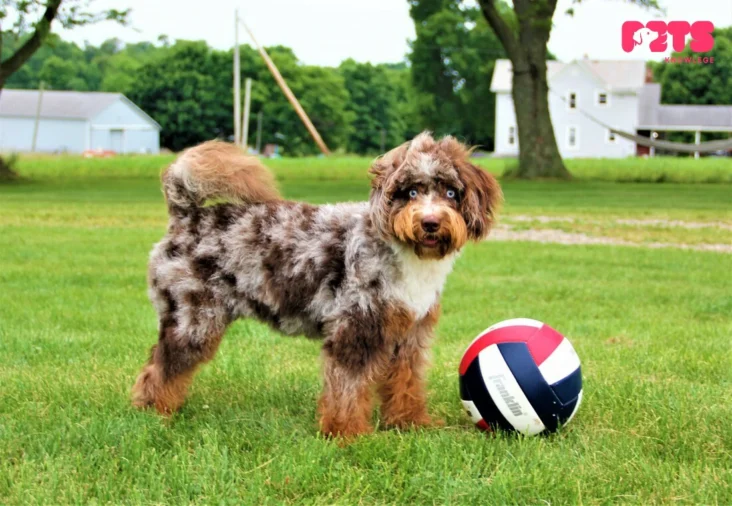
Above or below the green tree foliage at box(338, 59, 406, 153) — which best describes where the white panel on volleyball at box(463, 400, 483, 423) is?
below

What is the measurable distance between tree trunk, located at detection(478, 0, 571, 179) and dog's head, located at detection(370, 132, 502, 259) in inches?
1044

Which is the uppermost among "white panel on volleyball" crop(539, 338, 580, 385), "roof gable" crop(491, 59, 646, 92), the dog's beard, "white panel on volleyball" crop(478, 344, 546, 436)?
"roof gable" crop(491, 59, 646, 92)

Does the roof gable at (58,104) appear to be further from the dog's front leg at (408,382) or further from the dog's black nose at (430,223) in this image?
the dog's black nose at (430,223)

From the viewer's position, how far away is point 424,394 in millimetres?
4941

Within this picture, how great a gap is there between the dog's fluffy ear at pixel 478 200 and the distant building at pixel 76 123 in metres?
72.1

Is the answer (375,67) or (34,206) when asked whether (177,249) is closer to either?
(34,206)

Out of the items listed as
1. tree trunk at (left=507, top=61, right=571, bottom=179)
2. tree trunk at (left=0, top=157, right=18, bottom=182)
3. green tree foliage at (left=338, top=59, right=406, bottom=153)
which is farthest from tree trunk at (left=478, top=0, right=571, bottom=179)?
green tree foliage at (left=338, top=59, right=406, bottom=153)

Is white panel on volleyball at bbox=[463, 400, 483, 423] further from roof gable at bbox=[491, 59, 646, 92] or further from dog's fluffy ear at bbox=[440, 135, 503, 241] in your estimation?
roof gable at bbox=[491, 59, 646, 92]

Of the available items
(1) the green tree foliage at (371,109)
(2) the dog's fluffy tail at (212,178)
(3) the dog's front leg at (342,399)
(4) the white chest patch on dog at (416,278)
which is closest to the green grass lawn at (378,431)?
(3) the dog's front leg at (342,399)

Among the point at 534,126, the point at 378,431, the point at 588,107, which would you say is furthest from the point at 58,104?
the point at 378,431

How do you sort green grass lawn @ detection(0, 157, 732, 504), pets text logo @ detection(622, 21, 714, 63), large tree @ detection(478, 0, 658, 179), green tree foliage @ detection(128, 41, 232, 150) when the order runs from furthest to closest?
green tree foliage @ detection(128, 41, 232, 150) < large tree @ detection(478, 0, 658, 179) < pets text logo @ detection(622, 21, 714, 63) < green grass lawn @ detection(0, 157, 732, 504)

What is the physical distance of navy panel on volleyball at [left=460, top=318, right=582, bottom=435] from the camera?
445 centimetres

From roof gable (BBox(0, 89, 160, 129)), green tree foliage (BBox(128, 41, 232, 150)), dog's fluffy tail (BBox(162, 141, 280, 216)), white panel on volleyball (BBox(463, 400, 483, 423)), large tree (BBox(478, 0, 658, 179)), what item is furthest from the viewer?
roof gable (BBox(0, 89, 160, 129))

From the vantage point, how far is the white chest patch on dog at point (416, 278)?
4453 mm
